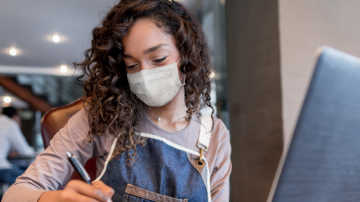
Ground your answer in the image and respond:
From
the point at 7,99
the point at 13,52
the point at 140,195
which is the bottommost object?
the point at 140,195

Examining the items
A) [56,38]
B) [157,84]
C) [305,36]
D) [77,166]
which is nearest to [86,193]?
[77,166]

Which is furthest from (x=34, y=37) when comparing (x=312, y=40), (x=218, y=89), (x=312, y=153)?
(x=312, y=153)

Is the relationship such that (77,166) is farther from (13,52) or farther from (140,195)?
(13,52)

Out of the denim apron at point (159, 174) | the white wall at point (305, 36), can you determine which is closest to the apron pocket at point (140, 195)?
the denim apron at point (159, 174)

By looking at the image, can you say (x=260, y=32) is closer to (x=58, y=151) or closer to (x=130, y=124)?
(x=130, y=124)

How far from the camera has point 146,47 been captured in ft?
2.66

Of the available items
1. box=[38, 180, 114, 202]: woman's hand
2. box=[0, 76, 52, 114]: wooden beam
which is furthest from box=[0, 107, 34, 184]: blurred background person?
box=[38, 180, 114, 202]: woman's hand

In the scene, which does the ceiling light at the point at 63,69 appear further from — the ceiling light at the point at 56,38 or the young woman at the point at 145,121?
the young woman at the point at 145,121

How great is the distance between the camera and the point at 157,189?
31.0 inches

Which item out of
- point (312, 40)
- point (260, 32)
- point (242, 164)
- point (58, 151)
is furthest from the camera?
point (242, 164)

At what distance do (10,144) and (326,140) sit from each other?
2347 mm

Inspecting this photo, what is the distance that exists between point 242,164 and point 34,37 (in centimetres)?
189

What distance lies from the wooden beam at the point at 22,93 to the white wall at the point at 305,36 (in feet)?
6.65

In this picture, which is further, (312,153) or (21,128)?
(21,128)
